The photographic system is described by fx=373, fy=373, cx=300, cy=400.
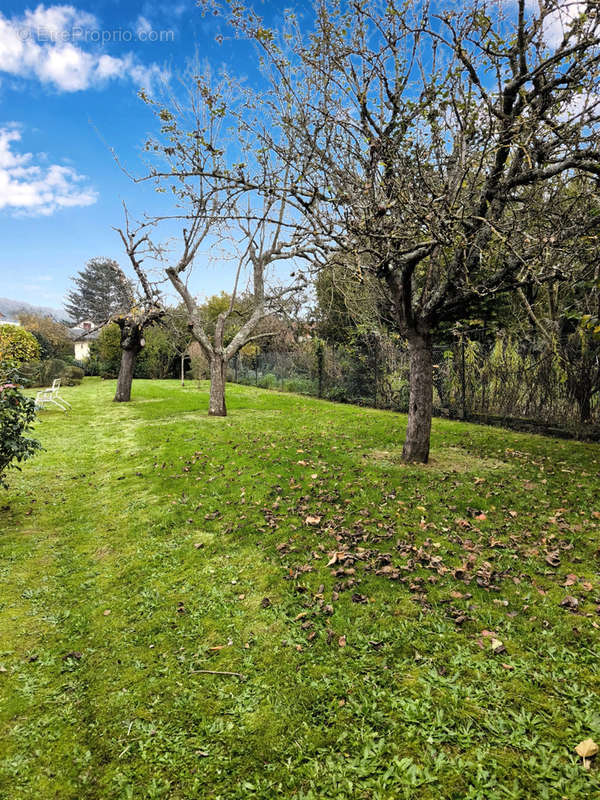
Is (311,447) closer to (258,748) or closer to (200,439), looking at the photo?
(200,439)

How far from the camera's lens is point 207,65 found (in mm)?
9805

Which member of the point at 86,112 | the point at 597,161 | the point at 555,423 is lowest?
the point at 555,423

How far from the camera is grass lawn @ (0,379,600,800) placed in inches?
81.0

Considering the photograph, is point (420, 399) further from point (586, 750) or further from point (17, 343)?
point (17, 343)

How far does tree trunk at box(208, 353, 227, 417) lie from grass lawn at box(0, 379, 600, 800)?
19.6 ft

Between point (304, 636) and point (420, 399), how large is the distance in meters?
4.79

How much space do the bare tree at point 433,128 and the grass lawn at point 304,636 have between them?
2.74m

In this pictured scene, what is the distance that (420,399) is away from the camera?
684 centimetres

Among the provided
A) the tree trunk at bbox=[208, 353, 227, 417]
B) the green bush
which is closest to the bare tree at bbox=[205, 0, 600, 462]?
the tree trunk at bbox=[208, 353, 227, 417]

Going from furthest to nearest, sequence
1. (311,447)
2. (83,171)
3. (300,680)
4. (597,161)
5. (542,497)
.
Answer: (83,171), (311,447), (542,497), (597,161), (300,680)

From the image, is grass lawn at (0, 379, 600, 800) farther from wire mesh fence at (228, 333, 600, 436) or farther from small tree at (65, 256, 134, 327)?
small tree at (65, 256, 134, 327)

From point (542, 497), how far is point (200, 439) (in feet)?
23.4

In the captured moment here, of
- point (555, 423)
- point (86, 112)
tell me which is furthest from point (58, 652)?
point (86, 112)

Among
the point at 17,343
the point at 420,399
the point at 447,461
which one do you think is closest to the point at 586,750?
the point at 420,399
